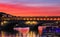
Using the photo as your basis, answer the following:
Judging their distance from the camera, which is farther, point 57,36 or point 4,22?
point 4,22

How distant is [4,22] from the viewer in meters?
3.13

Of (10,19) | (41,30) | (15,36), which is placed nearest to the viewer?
(41,30)

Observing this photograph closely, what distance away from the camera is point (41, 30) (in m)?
2.74

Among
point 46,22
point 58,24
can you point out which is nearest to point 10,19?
point 46,22

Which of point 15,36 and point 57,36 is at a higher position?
point 57,36

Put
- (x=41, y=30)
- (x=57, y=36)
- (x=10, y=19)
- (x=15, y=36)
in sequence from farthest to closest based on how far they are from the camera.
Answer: (x=10, y=19), (x=15, y=36), (x=41, y=30), (x=57, y=36)

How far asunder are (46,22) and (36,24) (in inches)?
8.6

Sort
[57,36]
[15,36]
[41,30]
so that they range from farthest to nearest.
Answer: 1. [15,36]
2. [41,30]
3. [57,36]

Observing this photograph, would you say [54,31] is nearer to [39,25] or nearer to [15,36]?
[39,25]

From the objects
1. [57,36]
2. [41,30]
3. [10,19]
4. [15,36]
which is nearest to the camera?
[57,36]

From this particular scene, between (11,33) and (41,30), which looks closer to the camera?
(41,30)

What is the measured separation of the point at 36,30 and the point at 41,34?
15.3 inches

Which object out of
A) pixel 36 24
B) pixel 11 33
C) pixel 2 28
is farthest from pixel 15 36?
pixel 36 24

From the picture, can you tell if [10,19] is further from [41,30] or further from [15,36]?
[41,30]
